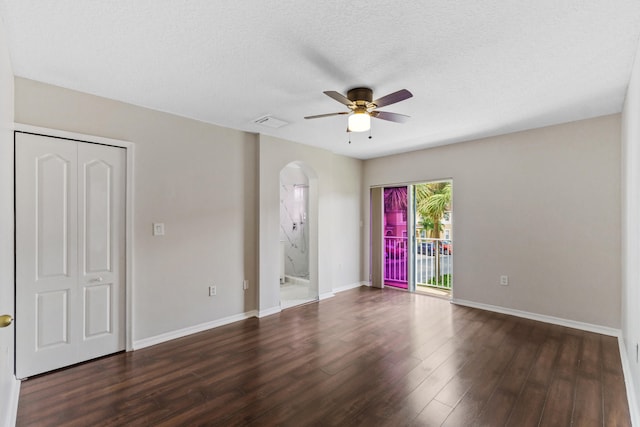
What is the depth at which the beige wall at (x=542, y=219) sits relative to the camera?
3.43 metres

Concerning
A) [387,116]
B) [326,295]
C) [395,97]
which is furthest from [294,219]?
[395,97]

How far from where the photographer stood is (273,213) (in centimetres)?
429

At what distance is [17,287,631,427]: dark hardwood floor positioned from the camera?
205cm

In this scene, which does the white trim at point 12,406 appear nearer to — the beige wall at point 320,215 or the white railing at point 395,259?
the beige wall at point 320,215

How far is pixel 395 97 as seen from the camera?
2.37 m

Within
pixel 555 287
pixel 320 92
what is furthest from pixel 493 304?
pixel 320 92

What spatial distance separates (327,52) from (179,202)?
2.32m

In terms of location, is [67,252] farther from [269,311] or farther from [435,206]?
[435,206]

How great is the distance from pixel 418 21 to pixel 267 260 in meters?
3.28

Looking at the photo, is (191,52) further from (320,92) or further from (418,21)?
(418,21)

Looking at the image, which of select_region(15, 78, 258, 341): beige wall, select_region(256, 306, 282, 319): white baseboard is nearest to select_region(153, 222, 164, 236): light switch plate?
select_region(15, 78, 258, 341): beige wall

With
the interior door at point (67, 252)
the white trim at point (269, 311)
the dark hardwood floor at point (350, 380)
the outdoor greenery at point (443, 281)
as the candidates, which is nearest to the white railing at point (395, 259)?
the outdoor greenery at point (443, 281)

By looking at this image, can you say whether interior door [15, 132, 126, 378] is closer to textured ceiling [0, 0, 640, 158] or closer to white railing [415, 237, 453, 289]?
textured ceiling [0, 0, 640, 158]

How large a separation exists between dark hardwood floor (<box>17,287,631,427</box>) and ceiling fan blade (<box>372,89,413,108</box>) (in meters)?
2.27
